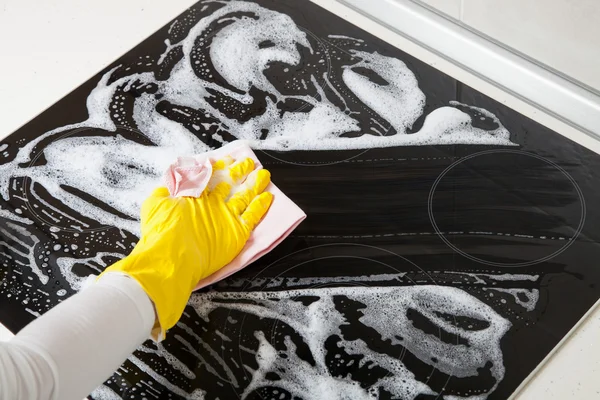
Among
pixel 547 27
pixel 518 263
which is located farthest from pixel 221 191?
pixel 547 27

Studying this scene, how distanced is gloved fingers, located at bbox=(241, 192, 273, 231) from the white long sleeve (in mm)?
230

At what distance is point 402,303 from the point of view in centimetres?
117

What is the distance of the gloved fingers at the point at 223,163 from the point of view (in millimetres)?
1286

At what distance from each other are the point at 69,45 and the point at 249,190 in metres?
0.60

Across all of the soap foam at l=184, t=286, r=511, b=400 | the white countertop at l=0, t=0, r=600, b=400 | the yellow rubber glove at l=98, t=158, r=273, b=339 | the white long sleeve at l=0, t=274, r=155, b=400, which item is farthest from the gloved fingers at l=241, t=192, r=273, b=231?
the white countertop at l=0, t=0, r=600, b=400

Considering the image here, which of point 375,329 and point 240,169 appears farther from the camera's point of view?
point 240,169

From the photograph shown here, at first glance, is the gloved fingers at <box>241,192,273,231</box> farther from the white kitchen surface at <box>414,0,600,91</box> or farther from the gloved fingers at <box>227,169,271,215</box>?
the white kitchen surface at <box>414,0,600,91</box>

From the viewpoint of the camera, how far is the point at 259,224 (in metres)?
1.24

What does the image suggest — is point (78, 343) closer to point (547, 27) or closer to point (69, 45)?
point (69, 45)

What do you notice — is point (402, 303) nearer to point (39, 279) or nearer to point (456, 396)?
point (456, 396)

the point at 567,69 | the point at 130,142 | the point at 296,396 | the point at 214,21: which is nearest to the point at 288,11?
the point at 214,21

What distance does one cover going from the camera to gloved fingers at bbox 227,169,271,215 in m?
1.24

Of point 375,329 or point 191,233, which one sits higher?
point 191,233

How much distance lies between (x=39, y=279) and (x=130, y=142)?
311mm
